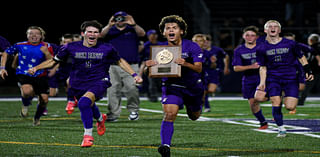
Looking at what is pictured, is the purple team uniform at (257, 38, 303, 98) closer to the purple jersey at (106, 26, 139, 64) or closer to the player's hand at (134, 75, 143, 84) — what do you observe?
the player's hand at (134, 75, 143, 84)

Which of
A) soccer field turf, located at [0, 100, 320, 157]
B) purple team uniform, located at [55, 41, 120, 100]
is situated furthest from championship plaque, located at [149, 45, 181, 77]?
purple team uniform, located at [55, 41, 120, 100]

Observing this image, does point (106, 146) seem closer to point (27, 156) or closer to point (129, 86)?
point (27, 156)

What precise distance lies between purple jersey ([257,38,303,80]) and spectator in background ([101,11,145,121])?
358 centimetres

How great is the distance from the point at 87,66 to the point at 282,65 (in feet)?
11.1

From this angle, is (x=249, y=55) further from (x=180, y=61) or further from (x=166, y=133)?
(x=166, y=133)

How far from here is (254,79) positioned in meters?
11.9

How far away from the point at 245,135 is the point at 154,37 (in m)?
9.12

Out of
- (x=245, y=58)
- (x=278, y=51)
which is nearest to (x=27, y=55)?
(x=245, y=58)

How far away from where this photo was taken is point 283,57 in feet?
33.2

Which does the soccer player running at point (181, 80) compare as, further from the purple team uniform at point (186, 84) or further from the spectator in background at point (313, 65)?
the spectator in background at point (313, 65)

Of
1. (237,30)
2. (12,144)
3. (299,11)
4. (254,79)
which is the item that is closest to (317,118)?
(254,79)

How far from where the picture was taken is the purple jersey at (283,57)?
1010 centimetres

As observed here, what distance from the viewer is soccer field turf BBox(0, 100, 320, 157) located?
8078 mm

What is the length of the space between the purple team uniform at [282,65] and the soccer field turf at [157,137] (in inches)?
31.9
